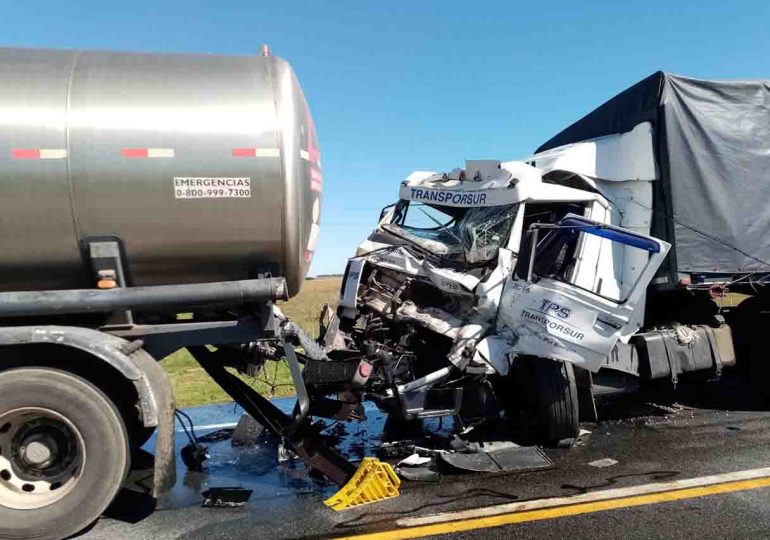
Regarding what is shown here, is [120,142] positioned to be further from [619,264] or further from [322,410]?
[619,264]

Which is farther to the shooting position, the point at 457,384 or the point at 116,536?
the point at 457,384

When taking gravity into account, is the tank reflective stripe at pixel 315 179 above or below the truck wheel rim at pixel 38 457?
above

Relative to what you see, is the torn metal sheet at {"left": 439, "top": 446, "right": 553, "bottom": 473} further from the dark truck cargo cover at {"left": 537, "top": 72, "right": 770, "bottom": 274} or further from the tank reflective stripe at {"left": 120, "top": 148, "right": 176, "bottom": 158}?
the tank reflective stripe at {"left": 120, "top": 148, "right": 176, "bottom": 158}

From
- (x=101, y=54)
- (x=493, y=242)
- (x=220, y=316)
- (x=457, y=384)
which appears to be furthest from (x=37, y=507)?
(x=493, y=242)

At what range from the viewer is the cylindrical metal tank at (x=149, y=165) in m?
3.60

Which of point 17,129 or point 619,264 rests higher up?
point 17,129

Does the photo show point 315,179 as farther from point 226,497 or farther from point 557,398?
point 557,398

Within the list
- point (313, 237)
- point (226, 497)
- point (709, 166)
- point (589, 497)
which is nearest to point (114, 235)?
point (313, 237)

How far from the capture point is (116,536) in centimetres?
380

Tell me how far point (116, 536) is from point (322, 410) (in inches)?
75.4

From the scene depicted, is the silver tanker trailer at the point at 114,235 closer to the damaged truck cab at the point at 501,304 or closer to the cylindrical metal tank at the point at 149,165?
the cylindrical metal tank at the point at 149,165

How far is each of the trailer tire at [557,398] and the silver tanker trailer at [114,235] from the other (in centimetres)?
272

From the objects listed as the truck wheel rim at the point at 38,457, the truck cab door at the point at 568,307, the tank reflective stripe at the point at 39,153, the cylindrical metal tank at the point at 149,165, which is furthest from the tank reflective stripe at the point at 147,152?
the truck cab door at the point at 568,307

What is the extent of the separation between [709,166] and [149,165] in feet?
19.2
